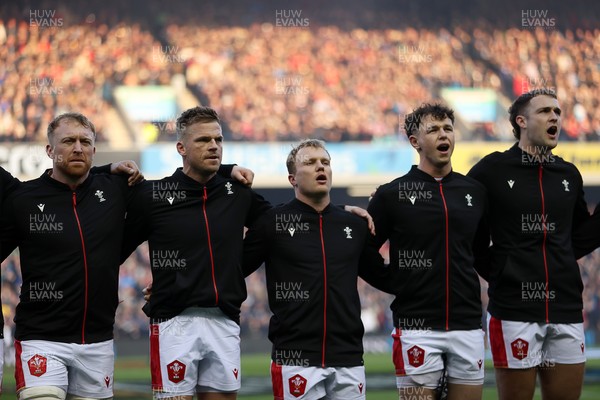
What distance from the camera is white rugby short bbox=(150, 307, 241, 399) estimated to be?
5.25 metres

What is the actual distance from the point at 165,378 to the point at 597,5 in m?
22.8

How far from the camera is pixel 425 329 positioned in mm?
5520

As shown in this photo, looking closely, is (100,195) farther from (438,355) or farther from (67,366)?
(438,355)

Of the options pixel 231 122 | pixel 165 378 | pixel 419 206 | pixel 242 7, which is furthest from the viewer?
pixel 242 7

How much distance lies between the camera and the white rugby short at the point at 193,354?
5.25 m

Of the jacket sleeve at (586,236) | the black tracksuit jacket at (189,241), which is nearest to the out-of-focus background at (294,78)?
the jacket sleeve at (586,236)

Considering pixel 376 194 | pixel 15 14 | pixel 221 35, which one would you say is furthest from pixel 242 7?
pixel 376 194

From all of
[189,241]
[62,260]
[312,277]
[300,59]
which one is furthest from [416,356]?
[300,59]

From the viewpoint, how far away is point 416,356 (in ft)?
17.9

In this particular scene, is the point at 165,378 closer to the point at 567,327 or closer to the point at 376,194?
the point at 376,194

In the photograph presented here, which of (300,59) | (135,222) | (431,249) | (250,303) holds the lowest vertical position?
(250,303)

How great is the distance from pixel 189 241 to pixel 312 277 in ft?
2.41

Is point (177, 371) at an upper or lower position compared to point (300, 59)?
lower

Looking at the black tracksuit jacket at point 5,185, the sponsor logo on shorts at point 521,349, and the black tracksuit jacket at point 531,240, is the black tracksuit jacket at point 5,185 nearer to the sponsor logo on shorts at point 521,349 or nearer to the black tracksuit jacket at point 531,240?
the black tracksuit jacket at point 531,240
